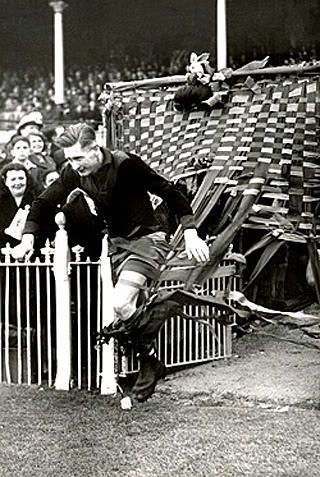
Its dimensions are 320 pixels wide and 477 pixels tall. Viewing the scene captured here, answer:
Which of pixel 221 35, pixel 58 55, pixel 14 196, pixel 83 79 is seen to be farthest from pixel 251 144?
pixel 14 196

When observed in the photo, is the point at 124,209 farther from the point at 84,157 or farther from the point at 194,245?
the point at 194,245

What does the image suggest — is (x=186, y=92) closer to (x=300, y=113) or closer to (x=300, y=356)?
(x=300, y=113)

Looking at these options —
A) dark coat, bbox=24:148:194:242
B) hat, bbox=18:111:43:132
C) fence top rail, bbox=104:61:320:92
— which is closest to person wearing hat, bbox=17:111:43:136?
hat, bbox=18:111:43:132

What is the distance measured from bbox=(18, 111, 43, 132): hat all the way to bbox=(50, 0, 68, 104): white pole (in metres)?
0.11

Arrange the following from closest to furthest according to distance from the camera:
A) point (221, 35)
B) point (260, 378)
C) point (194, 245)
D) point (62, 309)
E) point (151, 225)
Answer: point (194, 245) → point (221, 35) → point (151, 225) → point (62, 309) → point (260, 378)

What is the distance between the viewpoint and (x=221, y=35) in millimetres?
3900

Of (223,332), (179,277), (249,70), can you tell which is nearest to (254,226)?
(179,277)

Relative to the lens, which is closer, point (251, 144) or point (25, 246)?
point (25, 246)

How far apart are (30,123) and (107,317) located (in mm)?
1024

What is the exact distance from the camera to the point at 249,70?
4.37m

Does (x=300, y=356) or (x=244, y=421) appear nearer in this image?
(x=244, y=421)

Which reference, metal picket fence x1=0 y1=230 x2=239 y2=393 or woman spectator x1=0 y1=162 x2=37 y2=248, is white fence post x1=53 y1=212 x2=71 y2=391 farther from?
woman spectator x1=0 y1=162 x2=37 y2=248

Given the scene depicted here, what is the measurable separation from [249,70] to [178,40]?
529mm

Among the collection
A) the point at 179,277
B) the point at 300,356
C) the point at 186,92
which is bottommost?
the point at 300,356
